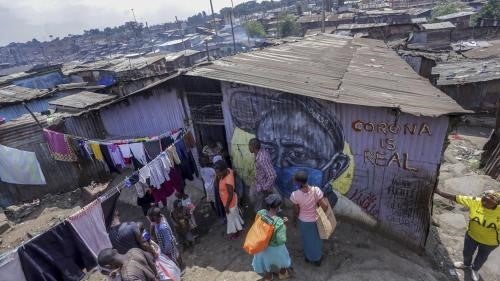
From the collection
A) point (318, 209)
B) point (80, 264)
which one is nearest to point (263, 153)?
point (318, 209)

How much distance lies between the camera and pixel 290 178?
6.59 metres

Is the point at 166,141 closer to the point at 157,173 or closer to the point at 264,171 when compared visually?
the point at 157,173

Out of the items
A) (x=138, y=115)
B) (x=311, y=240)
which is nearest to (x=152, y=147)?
(x=138, y=115)

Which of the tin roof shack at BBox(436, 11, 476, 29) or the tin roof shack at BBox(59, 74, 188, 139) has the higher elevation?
the tin roof shack at BBox(59, 74, 188, 139)

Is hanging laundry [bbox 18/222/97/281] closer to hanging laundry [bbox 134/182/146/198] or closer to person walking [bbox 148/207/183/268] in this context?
person walking [bbox 148/207/183/268]

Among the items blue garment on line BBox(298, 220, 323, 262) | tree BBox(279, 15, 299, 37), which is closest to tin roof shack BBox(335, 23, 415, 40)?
tree BBox(279, 15, 299, 37)

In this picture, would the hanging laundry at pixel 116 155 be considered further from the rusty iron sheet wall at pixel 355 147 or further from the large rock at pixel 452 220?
the large rock at pixel 452 220

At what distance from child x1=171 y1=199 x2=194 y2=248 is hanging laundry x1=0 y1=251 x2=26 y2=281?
103 inches

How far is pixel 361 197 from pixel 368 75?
10.6 ft

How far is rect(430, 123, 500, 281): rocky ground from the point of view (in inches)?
232

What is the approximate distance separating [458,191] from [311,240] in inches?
233

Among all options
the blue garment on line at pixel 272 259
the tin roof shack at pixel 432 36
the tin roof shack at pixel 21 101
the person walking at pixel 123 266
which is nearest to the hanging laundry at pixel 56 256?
the person walking at pixel 123 266

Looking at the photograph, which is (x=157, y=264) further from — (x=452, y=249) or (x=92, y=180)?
(x=92, y=180)

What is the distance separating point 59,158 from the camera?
8883 mm
